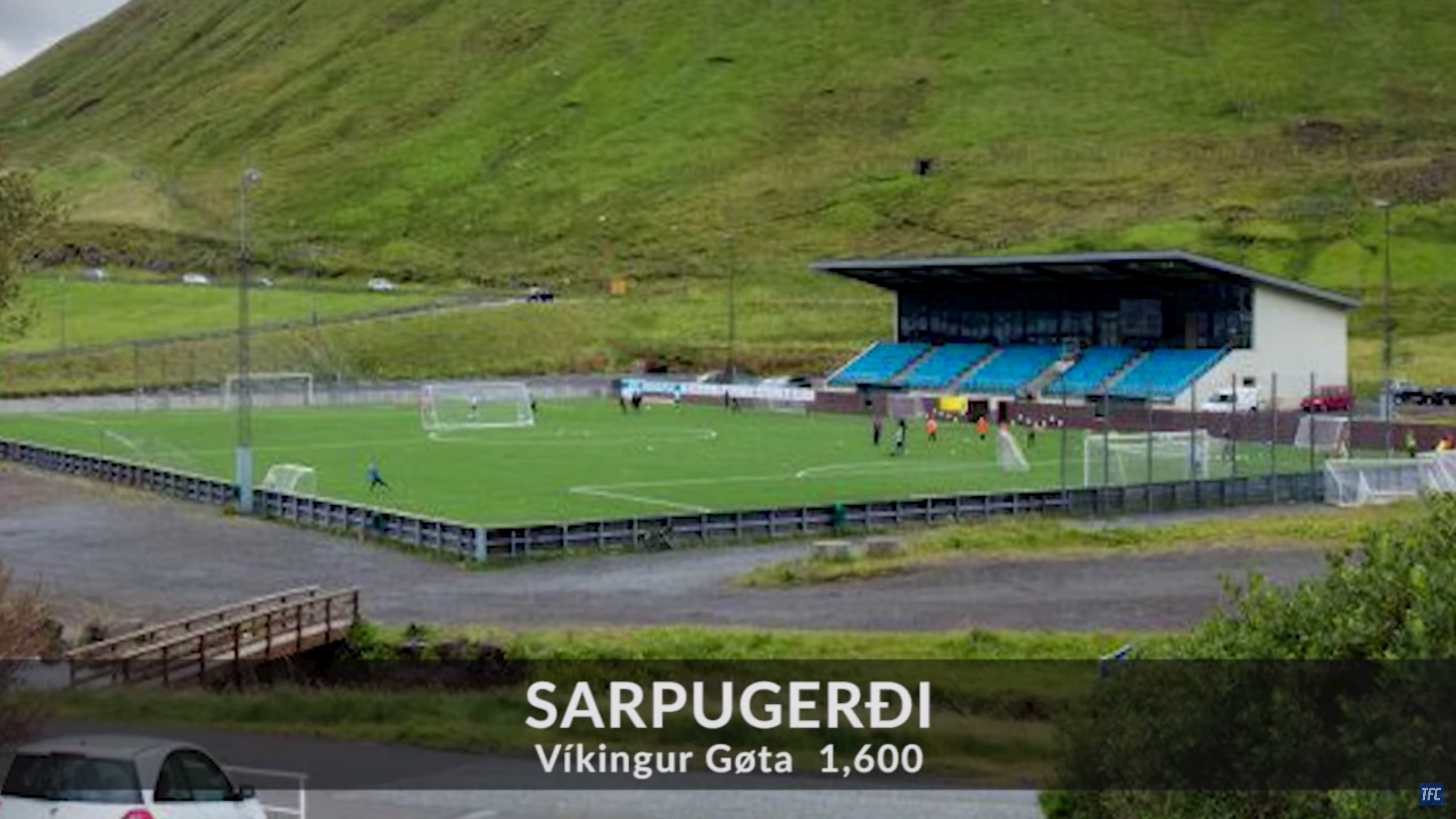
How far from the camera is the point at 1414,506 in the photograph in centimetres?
5459

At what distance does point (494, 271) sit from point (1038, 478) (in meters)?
129

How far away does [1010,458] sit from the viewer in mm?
67875

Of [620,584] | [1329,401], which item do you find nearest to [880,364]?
[1329,401]

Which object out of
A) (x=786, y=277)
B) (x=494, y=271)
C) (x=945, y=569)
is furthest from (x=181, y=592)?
(x=494, y=271)

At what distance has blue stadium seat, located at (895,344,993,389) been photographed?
105m

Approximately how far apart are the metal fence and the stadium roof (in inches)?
1295

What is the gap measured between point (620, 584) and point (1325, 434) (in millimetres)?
41287

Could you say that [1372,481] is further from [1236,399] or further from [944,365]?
[944,365]

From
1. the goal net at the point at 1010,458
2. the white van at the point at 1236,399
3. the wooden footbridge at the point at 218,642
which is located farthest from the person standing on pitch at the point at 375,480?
the white van at the point at 1236,399

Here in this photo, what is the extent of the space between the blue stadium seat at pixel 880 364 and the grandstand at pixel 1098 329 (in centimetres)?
10

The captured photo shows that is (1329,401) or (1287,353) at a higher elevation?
(1287,353)

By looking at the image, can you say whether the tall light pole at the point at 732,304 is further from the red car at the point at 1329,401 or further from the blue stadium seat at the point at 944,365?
the red car at the point at 1329,401

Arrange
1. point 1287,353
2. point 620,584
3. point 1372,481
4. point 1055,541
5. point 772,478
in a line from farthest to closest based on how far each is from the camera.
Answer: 1. point 1287,353
2. point 772,478
3. point 1372,481
4. point 1055,541
5. point 620,584

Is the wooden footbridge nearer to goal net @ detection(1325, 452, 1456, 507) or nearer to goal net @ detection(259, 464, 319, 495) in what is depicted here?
goal net @ detection(259, 464, 319, 495)
